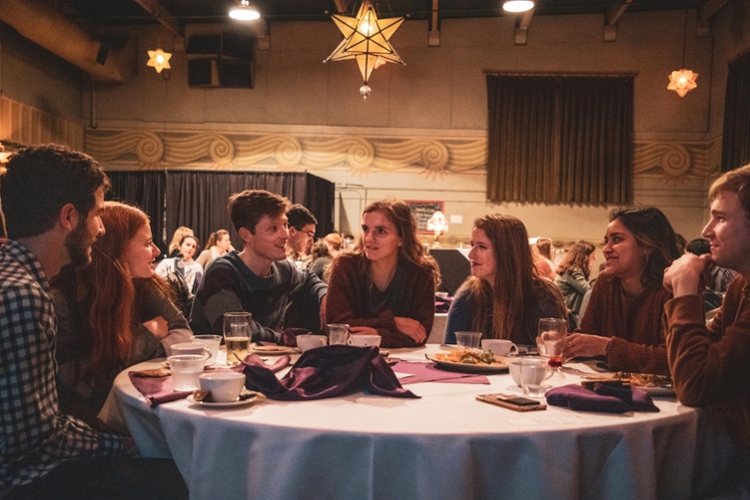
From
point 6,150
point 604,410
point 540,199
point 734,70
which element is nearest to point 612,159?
point 540,199

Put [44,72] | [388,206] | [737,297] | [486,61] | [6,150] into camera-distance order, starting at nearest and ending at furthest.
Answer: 1. [737,297]
2. [388,206]
3. [6,150]
4. [44,72]
5. [486,61]

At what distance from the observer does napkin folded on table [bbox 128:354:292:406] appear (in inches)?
65.7

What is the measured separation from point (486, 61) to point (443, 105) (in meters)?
0.93

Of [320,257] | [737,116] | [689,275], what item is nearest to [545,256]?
[320,257]

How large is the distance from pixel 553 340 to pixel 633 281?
0.61 m

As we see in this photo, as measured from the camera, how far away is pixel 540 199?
1002 cm

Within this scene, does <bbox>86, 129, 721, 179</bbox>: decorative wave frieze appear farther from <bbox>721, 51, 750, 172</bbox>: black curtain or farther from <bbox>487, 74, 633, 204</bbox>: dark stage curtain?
<bbox>721, 51, 750, 172</bbox>: black curtain

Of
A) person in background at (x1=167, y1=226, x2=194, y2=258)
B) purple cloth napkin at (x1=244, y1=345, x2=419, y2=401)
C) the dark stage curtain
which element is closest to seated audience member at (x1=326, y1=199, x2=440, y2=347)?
purple cloth napkin at (x1=244, y1=345, x2=419, y2=401)

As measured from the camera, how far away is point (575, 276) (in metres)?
6.15

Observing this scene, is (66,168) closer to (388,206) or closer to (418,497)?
(418,497)

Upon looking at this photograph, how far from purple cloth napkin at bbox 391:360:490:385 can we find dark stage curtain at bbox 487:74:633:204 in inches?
318

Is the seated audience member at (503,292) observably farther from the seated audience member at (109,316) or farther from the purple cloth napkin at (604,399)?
the seated audience member at (109,316)

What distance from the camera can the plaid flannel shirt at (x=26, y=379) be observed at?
4.86 feet

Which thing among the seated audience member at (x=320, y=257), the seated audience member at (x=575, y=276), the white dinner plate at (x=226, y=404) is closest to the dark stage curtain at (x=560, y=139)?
the seated audience member at (x=575, y=276)
